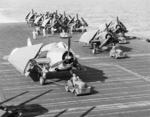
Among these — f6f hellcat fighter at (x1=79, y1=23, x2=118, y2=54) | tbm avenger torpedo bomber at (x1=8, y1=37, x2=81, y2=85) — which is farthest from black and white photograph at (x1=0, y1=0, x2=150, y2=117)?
f6f hellcat fighter at (x1=79, y1=23, x2=118, y2=54)

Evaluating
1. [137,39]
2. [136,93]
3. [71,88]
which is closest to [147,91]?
[136,93]

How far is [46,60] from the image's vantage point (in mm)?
37531

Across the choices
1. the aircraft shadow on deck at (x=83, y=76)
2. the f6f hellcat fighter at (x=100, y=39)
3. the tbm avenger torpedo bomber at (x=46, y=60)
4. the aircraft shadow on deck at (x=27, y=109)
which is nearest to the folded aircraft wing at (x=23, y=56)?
the tbm avenger torpedo bomber at (x=46, y=60)

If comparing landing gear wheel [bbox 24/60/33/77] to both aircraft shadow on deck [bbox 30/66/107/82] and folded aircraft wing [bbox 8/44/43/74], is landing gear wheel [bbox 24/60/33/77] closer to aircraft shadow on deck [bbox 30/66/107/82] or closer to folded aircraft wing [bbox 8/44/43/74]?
folded aircraft wing [bbox 8/44/43/74]

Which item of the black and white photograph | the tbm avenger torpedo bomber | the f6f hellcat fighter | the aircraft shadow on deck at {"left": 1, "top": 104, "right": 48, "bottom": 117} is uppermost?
the f6f hellcat fighter

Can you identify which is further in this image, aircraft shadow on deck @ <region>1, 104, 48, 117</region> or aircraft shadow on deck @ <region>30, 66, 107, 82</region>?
aircraft shadow on deck @ <region>30, 66, 107, 82</region>

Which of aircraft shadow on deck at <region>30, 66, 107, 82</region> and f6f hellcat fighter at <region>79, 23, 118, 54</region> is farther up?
f6f hellcat fighter at <region>79, 23, 118, 54</region>

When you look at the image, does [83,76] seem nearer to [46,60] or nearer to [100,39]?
[46,60]

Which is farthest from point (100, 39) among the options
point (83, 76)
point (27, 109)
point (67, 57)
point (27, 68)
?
point (27, 109)

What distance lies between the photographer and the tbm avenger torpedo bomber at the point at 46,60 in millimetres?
35938

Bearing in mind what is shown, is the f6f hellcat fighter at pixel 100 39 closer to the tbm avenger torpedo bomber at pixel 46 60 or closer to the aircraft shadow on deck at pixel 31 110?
the tbm avenger torpedo bomber at pixel 46 60

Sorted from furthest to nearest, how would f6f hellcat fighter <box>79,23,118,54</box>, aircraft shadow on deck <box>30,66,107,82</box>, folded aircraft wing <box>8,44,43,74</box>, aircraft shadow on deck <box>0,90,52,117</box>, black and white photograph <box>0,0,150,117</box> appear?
f6f hellcat fighter <box>79,23,118,54</box> → aircraft shadow on deck <box>30,66,107,82</box> → folded aircraft wing <box>8,44,43,74</box> → black and white photograph <box>0,0,150,117</box> → aircraft shadow on deck <box>0,90,52,117</box>

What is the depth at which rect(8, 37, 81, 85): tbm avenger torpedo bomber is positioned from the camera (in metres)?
35.9

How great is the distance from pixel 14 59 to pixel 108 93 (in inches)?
467
